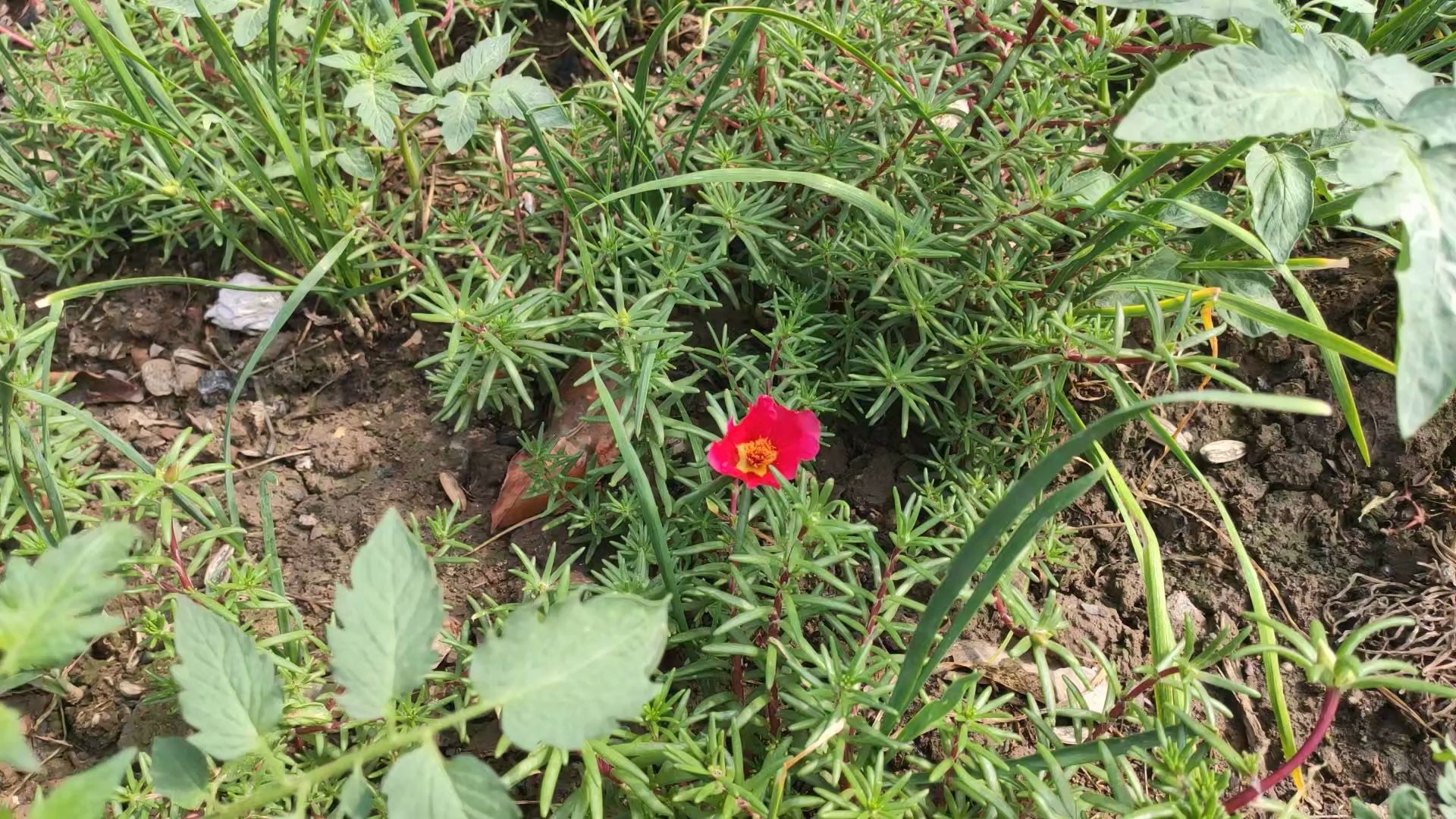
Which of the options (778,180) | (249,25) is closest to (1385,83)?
(778,180)

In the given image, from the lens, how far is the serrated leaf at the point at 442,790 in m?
1.11

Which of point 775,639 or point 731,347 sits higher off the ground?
point 731,347

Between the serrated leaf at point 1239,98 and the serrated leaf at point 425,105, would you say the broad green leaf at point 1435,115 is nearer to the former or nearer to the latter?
the serrated leaf at point 1239,98

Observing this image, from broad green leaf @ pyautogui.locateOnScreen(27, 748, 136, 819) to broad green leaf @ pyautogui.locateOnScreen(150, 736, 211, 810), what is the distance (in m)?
0.14

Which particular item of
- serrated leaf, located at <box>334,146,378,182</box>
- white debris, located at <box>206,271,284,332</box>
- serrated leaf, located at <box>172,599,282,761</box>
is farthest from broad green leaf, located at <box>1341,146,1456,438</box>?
white debris, located at <box>206,271,284,332</box>

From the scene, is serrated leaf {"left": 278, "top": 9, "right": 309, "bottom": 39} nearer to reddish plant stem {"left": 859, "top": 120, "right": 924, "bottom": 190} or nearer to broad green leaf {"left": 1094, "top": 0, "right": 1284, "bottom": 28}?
reddish plant stem {"left": 859, "top": 120, "right": 924, "bottom": 190}

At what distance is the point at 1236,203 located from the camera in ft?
7.02

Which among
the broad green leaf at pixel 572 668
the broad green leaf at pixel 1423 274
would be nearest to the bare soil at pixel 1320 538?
the broad green leaf at pixel 1423 274

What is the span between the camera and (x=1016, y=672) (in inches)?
75.7

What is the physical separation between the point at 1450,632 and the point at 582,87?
245 cm

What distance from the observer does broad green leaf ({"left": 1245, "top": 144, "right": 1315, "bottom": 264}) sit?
1575 millimetres

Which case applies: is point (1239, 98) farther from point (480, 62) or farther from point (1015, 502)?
point (480, 62)

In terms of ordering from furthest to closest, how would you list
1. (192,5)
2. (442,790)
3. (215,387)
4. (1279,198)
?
(215,387), (192,5), (1279,198), (442,790)

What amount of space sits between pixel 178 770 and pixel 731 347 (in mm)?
1262
